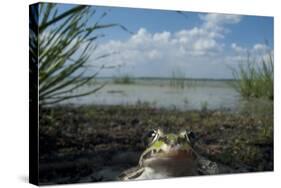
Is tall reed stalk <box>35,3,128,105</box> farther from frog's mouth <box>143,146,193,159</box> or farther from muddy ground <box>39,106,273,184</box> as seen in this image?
frog's mouth <box>143,146,193,159</box>

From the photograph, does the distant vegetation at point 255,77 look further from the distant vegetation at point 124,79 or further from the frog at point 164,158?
the distant vegetation at point 124,79

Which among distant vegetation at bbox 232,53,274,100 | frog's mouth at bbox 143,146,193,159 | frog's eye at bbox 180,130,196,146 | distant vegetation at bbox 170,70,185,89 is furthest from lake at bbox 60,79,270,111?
frog's mouth at bbox 143,146,193,159

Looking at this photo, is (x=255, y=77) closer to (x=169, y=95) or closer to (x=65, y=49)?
(x=169, y=95)

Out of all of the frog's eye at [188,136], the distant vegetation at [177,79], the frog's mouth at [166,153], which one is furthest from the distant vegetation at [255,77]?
the frog's mouth at [166,153]

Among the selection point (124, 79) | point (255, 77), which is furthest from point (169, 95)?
Answer: point (255, 77)

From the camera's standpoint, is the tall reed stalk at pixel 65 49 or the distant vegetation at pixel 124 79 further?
the distant vegetation at pixel 124 79
